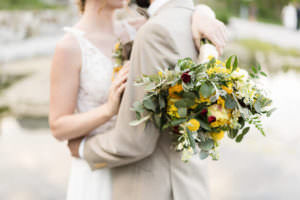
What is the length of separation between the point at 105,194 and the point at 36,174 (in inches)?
100

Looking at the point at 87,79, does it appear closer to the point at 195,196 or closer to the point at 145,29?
the point at 145,29

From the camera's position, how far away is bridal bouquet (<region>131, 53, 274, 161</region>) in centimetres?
110

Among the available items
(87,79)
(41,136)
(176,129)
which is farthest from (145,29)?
(41,136)

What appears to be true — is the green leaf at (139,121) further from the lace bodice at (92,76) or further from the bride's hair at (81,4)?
the bride's hair at (81,4)

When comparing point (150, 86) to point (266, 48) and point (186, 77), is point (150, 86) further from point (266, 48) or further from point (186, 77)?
point (266, 48)

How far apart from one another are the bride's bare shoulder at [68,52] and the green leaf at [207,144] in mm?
762

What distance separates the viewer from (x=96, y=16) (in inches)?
70.7

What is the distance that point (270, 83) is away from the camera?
7957mm

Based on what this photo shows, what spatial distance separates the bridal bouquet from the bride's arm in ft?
1.44

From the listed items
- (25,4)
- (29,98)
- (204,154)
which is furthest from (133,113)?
(25,4)

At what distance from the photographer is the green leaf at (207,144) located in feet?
3.88

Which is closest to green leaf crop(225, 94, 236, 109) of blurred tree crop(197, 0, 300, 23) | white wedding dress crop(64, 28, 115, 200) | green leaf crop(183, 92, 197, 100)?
green leaf crop(183, 92, 197, 100)

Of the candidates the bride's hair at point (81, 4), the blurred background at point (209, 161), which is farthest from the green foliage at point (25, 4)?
the bride's hair at point (81, 4)

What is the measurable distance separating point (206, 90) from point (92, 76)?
2.55ft
